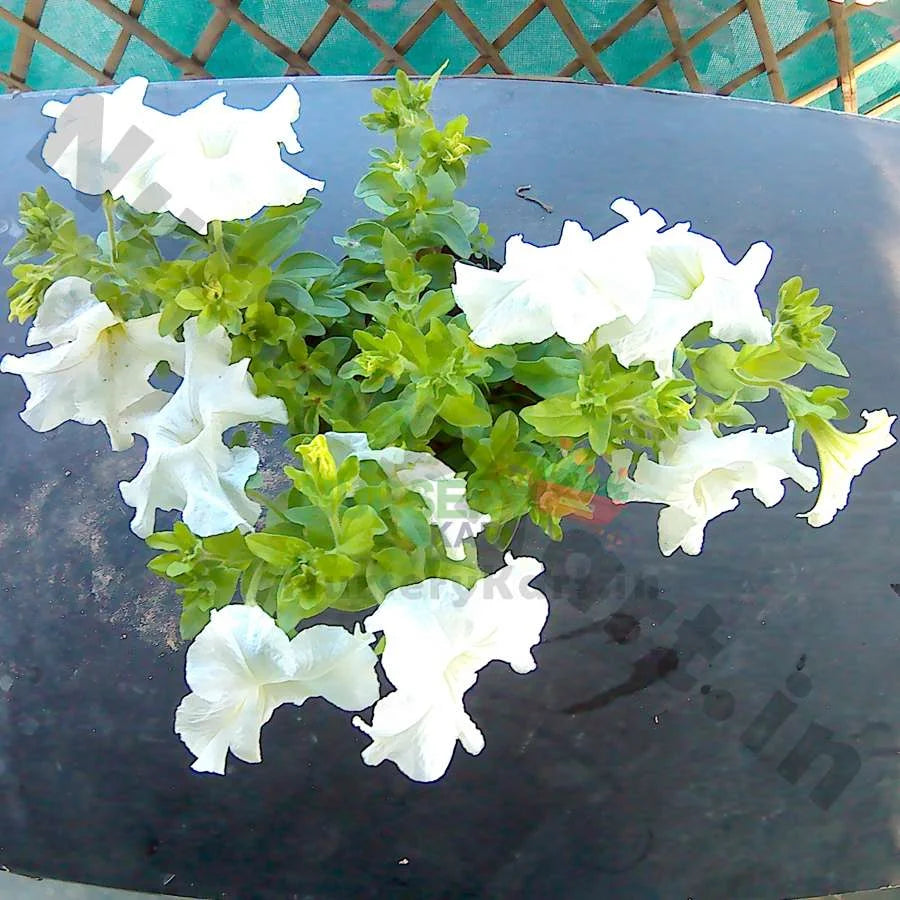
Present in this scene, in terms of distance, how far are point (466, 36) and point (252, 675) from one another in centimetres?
131

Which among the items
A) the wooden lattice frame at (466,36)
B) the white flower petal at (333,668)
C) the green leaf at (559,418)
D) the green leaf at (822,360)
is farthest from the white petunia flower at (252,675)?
the wooden lattice frame at (466,36)

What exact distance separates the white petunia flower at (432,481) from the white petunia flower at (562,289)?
0.06 m

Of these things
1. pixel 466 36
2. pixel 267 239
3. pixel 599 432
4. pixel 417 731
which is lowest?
pixel 417 731

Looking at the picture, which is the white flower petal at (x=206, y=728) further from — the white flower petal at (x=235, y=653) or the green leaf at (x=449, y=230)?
the green leaf at (x=449, y=230)

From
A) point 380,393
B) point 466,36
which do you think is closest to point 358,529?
point 380,393

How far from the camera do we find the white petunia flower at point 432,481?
0.36 m

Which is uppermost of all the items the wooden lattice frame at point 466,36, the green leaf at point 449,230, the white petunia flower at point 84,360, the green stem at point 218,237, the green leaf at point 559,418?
the wooden lattice frame at point 466,36

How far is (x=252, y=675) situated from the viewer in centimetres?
32

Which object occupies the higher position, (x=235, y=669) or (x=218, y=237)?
(x=218, y=237)

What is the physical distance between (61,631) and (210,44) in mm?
1101

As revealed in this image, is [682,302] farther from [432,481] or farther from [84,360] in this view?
[84,360]

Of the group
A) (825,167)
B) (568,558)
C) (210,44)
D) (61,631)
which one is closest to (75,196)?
(61,631)

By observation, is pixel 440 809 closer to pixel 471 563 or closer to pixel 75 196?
pixel 471 563

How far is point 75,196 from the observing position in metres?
0.69
